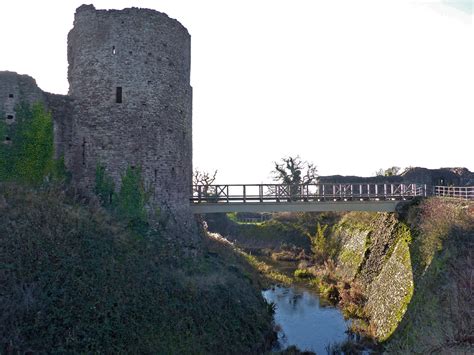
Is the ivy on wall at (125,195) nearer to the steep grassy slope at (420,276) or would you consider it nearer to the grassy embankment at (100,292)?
the grassy embankment at (100,292)

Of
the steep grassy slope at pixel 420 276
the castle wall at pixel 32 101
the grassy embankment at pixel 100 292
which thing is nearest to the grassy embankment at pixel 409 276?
the steep grassy slope at pixel 420 276

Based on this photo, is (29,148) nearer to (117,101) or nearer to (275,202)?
(117,101)

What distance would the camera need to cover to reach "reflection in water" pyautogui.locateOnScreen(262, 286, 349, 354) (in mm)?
14125

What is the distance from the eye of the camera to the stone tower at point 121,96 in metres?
15.1

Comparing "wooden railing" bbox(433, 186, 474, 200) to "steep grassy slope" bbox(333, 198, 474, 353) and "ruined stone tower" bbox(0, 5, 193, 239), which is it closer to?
"steep grassy slope" bbox(333, 198, 474, 353)

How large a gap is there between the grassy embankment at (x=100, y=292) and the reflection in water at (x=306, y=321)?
Answer: 1.58 m

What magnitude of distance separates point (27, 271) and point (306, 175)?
128 ft

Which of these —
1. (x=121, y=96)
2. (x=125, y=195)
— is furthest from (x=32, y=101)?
(x=125, y=195)

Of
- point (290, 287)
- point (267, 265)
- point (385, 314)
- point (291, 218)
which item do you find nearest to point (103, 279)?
point (385, 314)

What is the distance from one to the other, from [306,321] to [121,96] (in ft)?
42.7

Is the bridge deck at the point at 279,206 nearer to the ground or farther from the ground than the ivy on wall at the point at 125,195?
nearer to the ground

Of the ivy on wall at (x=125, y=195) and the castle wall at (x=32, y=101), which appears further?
the ivy on wall at (x=125, y=195)

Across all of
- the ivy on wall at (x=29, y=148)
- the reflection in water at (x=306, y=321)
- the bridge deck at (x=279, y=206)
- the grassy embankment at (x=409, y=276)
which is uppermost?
the ivy on wall at (x=29, y=148)

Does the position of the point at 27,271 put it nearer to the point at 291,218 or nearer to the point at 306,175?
the point at 291,218
